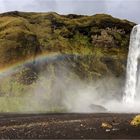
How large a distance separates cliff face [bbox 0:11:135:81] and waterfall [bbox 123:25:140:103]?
199 inches

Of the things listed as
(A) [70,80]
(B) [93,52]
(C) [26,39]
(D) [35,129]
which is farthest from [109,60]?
(D) [35,129]

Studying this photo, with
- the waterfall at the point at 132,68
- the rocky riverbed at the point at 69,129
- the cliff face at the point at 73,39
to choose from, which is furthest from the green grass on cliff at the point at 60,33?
the rocky riverbed at the point at 69,129

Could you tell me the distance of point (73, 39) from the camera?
13462 centimetres

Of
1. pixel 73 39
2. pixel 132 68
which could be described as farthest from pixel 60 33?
pixel 132 68

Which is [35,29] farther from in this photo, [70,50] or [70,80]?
[70,80]

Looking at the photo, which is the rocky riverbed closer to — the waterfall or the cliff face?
the waterfall

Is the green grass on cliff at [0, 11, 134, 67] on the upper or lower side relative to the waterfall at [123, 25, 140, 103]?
upper

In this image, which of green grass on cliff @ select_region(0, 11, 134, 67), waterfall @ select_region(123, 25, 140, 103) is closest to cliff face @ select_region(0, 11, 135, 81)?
green grass on cliff @ select_region(0, 11, 134, 67)

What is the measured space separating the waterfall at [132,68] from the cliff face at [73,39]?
5.07 meters

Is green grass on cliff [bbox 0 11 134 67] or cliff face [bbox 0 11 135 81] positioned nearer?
cliff face [bbox 0 11 135 81]

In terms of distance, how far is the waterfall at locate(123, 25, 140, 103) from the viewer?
115 metres

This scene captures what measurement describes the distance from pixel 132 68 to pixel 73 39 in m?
23.1

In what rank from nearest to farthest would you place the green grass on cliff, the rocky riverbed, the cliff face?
the rocky riverbed < the cliff face < the green grass on cliff

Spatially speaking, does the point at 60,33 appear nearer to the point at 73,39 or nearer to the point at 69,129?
the point at 73,39
